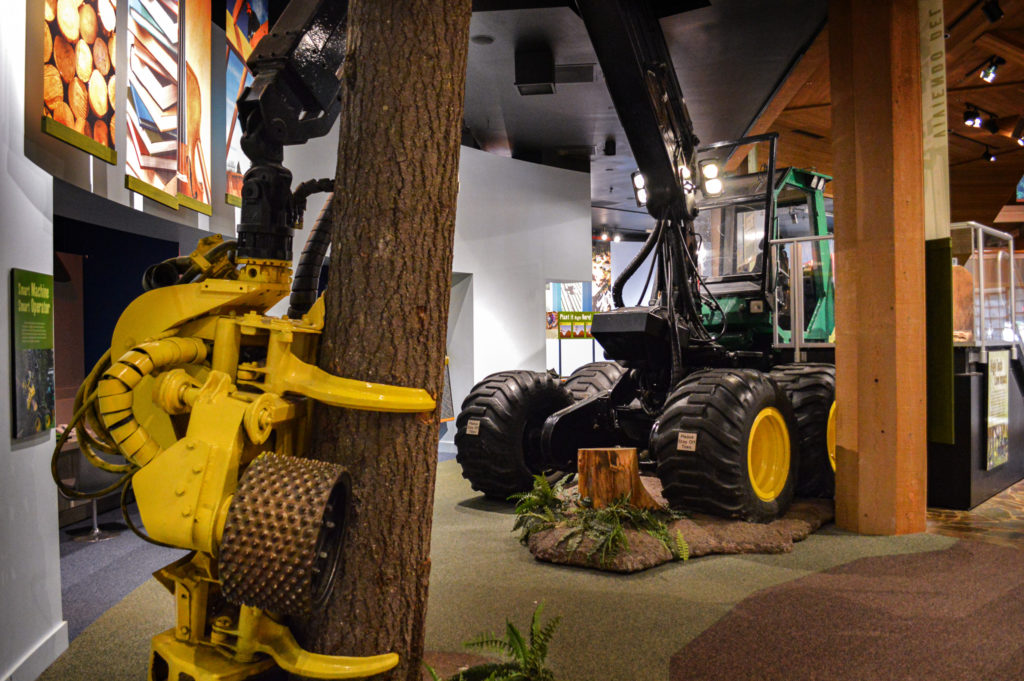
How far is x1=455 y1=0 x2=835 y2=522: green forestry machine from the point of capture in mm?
3922

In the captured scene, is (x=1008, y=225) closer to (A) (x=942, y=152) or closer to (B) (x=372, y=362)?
(A) (x=942, y=152)

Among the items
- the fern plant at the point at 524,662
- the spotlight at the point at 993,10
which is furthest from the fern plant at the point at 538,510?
the spotlight at the point at 993,10

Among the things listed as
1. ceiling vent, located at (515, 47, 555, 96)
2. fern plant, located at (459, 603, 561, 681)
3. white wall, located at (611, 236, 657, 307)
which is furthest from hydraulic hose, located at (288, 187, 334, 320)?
white wall, located at (611, 236, 657, 307)

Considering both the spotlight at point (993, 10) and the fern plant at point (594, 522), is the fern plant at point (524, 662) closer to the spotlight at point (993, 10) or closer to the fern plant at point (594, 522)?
the fern plant at point (594, 522)

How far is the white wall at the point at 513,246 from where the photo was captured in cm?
804

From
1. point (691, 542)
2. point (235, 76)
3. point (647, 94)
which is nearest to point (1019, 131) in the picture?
point (647, 94)

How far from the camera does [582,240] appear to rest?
926 centimetres

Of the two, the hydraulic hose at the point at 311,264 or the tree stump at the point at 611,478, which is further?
the tree stump at the point at 611,478

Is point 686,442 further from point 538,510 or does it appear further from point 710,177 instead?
point 710,177

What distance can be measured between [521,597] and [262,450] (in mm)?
1593

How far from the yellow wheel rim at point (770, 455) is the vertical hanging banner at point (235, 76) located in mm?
3427

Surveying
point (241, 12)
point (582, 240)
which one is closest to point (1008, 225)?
point (582, 240)

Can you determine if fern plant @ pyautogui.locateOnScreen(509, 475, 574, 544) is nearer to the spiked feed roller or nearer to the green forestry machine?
the green forestry machine

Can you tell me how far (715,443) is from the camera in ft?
12.4
